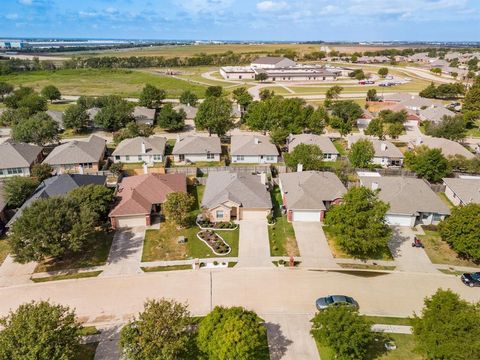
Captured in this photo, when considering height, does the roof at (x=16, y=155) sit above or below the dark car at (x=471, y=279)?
above

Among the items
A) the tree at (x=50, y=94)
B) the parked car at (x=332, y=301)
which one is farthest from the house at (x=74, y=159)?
the tree at (x=50, y=94)

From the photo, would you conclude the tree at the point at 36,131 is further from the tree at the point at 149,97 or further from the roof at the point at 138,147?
the tree at the point at 149,97

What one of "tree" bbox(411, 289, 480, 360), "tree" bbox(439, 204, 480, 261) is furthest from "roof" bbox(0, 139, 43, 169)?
"tree" bbox(439, 204, 480, 261)

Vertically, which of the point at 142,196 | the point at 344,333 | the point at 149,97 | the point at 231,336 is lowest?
the point at 142,196

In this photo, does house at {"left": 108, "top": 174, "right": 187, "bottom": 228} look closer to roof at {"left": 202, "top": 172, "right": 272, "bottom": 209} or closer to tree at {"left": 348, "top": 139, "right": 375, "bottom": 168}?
roof at {"left": 202, "top": 172, "right": 272, "bottom": 209}

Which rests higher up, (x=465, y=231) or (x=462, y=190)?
(x=465, y=231)

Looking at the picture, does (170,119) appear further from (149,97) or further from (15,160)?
(15,160)

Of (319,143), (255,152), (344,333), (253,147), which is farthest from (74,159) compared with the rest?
(344,333)

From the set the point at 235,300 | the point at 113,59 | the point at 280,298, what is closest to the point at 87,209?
the point at 235,300
